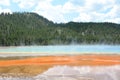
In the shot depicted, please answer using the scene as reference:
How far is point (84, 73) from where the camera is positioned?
3562 cm

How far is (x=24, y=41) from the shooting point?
561ft

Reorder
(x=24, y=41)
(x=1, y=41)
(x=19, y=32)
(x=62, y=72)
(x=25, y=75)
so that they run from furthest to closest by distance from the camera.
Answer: (x=19, y=32), (x=24, y=41), (x=1, y=41), (x=62, y=72), (x=25, y=75)

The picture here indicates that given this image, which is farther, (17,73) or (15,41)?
(15,41)

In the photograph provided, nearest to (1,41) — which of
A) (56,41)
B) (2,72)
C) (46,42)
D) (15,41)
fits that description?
(15,41)

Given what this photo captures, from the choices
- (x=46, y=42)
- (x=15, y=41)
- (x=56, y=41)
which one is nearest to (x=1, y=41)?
(x=15, y=41)

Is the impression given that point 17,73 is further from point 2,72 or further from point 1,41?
point 1,41

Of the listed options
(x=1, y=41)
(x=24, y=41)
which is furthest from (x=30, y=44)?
(x=1, y=41)

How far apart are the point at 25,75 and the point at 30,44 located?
138 m

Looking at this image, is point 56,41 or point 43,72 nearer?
point 43,72

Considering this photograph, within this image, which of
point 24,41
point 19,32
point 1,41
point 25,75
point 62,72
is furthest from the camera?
point 19,32

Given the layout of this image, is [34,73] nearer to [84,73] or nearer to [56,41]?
[84,73]

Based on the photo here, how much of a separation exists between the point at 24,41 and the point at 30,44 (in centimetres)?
302

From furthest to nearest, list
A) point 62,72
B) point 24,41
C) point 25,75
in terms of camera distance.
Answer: point 24,41 → point 62,72 → point 25,75

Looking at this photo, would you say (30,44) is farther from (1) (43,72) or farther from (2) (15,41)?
(1) (43,72)
